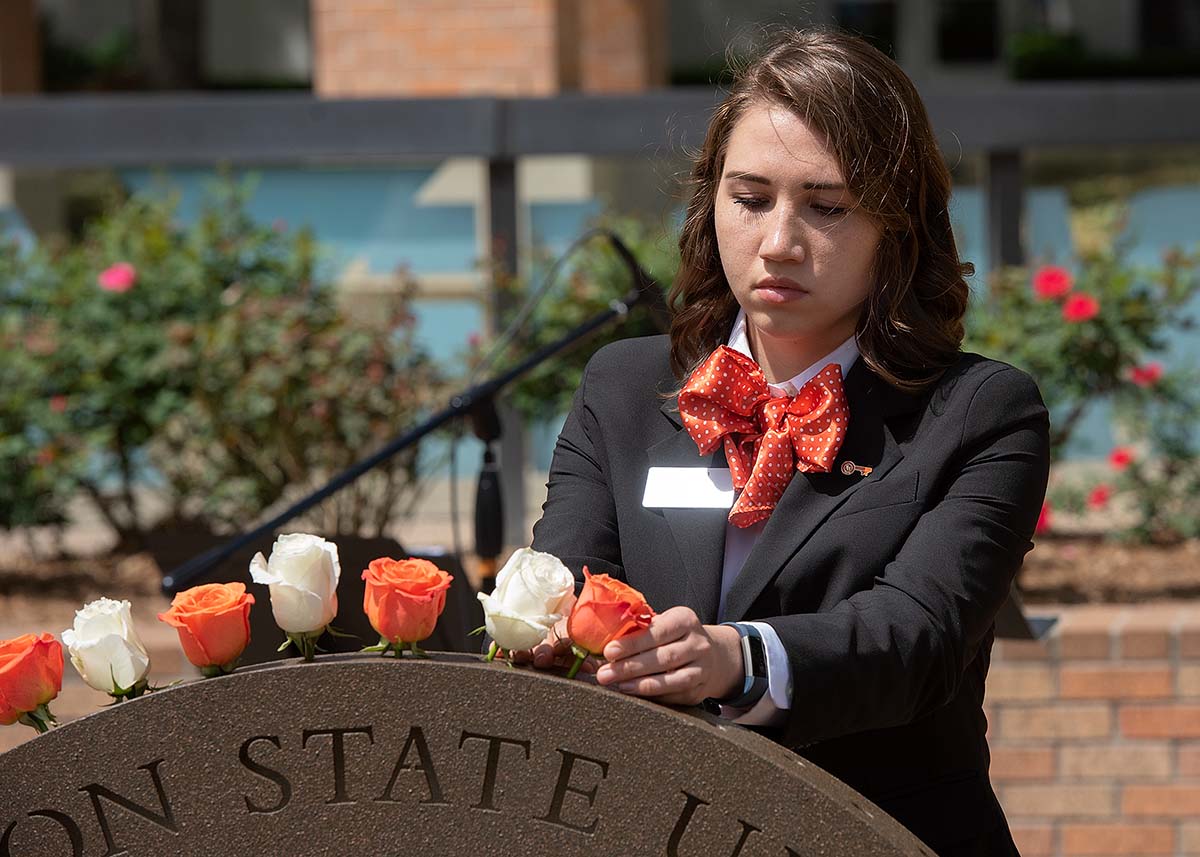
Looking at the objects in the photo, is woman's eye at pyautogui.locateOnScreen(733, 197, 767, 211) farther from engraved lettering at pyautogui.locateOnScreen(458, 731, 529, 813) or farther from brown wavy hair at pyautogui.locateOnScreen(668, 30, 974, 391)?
engraved lettering at pyautogui.locateOnScreen(458, 731, 529, 813)

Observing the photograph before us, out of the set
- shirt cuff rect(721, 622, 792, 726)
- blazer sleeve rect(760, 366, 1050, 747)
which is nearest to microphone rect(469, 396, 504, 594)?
blazer sleeve rect(760, 366, 1050, 747)

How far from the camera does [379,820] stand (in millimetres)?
1426

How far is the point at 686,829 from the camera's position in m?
1.39

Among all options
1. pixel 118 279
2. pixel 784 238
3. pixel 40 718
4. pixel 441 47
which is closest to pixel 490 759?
pixel 40 718

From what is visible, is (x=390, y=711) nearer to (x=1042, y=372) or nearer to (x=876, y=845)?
(x=876, y=845)

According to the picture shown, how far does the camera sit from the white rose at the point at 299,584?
1.47 metres

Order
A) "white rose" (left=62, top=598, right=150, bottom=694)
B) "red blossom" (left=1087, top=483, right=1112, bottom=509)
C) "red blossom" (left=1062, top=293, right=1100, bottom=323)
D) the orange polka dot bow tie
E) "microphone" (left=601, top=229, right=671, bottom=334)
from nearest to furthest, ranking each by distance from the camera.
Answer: "white rose" (left=62, top=598, right=150, bottom=694), the orange polka dot bow tie, "microphone" (left=601, top=229, right=671, bottom=334), "red blossom" (left=1062, top=293, right=1100, bottom=323), "red blossom" (left=1087, top=483, right=1112, bottom=509)

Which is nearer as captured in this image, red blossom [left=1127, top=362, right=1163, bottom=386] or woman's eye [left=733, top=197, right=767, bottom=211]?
woman's eye [left=733, top=197, right=767, bottom=211]

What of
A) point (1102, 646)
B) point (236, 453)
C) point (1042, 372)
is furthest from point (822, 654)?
point (236, 453)

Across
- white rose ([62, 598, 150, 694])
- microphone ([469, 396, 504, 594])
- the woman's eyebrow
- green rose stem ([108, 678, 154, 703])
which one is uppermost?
the woman's eyebrow

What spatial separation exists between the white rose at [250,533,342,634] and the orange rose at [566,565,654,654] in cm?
24

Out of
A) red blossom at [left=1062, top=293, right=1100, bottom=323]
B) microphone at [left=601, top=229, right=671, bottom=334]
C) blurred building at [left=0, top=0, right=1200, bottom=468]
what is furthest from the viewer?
blurred building at [left=0, top=0, right=1200, bottom=468]

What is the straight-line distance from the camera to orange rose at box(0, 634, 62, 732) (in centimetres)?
148

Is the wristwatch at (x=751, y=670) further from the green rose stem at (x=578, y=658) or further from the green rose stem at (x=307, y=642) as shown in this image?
the green rose stem at (x=307, y=642)
